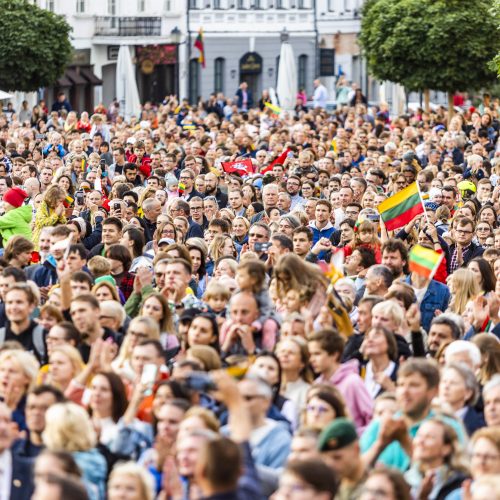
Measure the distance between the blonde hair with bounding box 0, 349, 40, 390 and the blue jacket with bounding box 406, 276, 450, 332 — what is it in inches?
195

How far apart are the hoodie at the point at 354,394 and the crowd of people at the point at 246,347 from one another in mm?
14

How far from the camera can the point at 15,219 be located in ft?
65.9

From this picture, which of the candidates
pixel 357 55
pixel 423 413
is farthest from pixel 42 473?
pixel 357 55

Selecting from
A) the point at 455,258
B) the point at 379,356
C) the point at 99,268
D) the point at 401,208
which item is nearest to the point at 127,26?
the point at 401,208

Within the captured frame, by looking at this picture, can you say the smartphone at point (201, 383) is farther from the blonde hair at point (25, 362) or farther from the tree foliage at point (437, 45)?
the tree foliage at point (437, 45)

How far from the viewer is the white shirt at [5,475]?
10.2 metres

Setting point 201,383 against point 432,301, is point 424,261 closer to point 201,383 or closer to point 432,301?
point 432,301

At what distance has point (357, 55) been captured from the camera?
77.0 metres

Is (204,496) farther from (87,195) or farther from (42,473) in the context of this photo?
(87,195)

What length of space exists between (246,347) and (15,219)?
766cm

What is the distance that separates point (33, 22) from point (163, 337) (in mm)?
38383

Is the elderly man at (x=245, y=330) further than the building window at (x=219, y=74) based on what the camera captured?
No

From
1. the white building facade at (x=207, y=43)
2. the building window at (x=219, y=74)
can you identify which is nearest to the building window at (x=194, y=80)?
the white building facade at (x=207, y=43)

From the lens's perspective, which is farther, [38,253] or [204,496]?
[38,253]
